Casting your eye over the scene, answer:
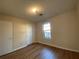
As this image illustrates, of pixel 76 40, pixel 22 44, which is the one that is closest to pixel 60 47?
pixel 76 40

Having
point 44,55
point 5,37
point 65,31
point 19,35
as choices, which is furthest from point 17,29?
point 65,31

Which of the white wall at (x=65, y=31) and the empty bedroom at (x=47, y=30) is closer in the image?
the empty bedroom at (x=47, y=30)

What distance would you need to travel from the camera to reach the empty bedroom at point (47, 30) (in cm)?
380

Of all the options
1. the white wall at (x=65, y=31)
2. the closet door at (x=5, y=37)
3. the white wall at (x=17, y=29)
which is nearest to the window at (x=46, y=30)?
the white wall at (x=65, y=31)

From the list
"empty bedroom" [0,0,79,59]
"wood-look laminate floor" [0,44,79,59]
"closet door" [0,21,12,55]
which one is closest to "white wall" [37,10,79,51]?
"empty bedroom" [0,0,79,59]

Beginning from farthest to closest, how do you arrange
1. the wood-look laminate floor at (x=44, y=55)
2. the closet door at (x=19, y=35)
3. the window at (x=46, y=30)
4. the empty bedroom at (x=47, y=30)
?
the window at (x=46, y=30) → the closet door at (x=19, y=35) → the empty bedroom at (x=47, y=30) → the wood-look laminate floor at (x=44, y=55)

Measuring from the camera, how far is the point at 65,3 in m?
3.98

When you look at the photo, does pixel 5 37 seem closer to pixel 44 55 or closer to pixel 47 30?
pixel 44 55

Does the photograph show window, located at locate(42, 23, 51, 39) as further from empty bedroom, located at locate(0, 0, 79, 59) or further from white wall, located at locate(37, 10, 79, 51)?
white wall, located at locate(37, 10, 79, 51)

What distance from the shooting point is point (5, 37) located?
166 inches

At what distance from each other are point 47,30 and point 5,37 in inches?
136

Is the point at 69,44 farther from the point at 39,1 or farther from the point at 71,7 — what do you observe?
the point at 39,1

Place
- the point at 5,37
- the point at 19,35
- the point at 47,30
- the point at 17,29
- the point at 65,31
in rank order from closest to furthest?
the point at 5,37 → the point at 65,31 → the point at 17,29 → the point at 19,35 → the point at 47,30

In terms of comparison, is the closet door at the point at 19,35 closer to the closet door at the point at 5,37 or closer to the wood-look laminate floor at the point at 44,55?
the closet door at the point at 5,37
